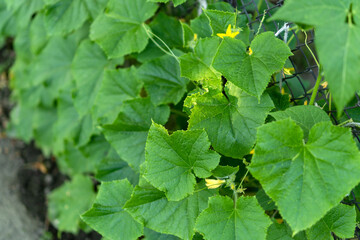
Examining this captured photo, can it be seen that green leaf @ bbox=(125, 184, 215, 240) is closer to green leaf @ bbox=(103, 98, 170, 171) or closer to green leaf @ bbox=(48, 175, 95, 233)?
green leaf @ bbox=(103, 98, 170, 171)

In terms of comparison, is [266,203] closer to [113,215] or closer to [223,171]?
[223,171]

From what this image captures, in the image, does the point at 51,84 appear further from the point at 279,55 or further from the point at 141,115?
the point at 279,55

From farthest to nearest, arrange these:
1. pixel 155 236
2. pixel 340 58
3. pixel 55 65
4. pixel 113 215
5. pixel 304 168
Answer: pixel 55 65 < pixel 155 236 < pixel 113 215 < pixel 304 168 < pixel 340 58

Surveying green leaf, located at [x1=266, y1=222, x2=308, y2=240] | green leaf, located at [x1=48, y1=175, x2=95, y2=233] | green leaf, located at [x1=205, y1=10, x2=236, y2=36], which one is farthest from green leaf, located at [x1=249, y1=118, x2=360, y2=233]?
green leaf, located at [x1=48, y1=175, x2=95, y2=233]

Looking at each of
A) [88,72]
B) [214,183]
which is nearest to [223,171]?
[214,183]

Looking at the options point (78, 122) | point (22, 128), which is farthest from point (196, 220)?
point (22, 128)

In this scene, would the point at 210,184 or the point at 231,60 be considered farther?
the point at 210,184

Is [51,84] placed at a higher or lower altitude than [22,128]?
higher
